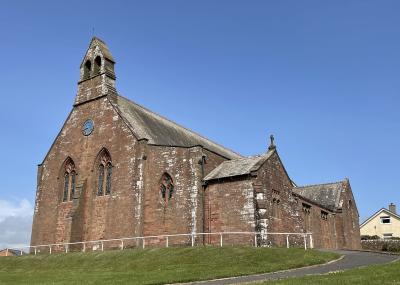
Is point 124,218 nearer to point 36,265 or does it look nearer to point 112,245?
point 112,245

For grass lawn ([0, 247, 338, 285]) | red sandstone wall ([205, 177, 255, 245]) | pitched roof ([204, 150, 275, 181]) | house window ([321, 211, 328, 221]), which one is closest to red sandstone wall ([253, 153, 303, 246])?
pitched roof ([204, 150, 275, 181])

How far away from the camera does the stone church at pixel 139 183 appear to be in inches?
1347

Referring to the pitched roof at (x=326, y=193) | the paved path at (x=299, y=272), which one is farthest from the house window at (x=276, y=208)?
the pitched roof at (x=326, y=193)

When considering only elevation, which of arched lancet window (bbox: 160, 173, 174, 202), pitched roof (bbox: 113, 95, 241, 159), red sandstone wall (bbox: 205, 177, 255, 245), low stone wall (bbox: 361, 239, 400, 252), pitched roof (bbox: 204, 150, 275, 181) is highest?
pitched roof (bbox: 113, 95, 241, 159)

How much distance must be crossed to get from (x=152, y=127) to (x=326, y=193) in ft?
77.4

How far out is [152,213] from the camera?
34.9 m

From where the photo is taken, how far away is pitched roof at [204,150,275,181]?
34719 millimetres

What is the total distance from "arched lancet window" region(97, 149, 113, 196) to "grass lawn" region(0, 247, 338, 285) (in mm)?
6992

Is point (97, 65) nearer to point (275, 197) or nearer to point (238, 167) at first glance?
point (238, 167)

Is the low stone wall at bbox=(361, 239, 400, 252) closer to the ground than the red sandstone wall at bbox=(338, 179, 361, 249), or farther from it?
closer to the ground

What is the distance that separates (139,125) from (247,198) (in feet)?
38.4

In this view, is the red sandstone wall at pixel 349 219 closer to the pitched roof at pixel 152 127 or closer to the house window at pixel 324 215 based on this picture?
the house window at pixel 324 215

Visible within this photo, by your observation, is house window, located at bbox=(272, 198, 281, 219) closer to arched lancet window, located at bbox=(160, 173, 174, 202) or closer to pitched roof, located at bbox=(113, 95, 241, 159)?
arched lancet window, located at bbox=(160, 173, 174, 202)

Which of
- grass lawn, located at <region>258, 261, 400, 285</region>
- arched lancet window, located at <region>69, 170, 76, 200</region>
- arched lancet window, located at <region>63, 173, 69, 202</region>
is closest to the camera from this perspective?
grass lawn, located at <region>258, 261, 400, 285</region>
